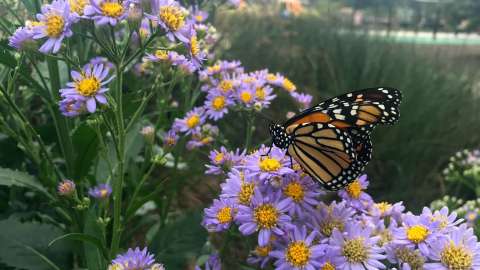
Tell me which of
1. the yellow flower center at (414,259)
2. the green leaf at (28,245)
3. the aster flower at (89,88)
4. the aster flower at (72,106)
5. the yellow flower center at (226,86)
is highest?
the aster flower at (89,88)

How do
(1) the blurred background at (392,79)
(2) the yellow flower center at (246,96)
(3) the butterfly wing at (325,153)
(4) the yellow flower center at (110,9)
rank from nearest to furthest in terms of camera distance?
1. (4) the yellow flower center at (110,9)
2. (3) the butterfly wing at (325,153)
3. (2) the yellow flower center at (246,96)
4. (1) the blurred background at (392,79)

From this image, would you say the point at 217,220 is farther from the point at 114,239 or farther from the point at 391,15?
the point at 391,15

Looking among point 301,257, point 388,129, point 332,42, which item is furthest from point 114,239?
point 332,42

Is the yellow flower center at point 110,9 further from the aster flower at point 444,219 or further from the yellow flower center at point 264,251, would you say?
the aster flower at point 444,219

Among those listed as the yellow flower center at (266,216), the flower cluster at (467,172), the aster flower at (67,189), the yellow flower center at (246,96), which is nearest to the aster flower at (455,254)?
the yellow flower center at (266,216)

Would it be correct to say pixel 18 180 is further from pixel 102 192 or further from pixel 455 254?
pixel 455 254

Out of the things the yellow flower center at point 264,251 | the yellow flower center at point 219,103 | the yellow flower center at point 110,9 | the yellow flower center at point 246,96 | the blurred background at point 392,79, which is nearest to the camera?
the yellow flower center at point 110,9

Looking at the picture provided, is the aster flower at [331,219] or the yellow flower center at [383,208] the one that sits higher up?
the aster flower at [331,219]

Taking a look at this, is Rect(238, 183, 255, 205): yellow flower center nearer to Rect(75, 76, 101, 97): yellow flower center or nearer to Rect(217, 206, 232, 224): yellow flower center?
Rect(217, 206, 232, 224): yellow flower center

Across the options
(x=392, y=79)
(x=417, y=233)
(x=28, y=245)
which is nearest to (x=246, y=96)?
A: (x=417, y=233)
